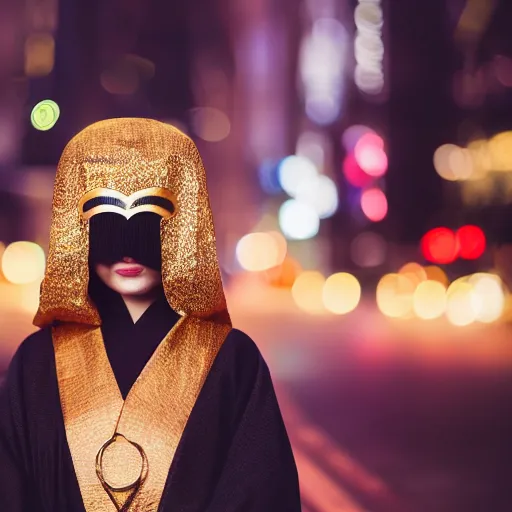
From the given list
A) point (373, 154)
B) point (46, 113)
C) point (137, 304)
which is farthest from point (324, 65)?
point (137, 304)

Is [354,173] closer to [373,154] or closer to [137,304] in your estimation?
[373,154]

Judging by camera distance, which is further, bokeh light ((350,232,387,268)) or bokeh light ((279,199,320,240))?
bokeh light ((279,199,320,240))

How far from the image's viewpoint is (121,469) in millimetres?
2277

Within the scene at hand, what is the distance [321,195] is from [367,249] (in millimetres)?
5349

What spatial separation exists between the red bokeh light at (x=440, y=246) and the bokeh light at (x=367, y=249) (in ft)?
5.18

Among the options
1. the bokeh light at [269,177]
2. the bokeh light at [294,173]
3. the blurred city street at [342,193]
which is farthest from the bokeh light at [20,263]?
the bokeh light at [294,173]

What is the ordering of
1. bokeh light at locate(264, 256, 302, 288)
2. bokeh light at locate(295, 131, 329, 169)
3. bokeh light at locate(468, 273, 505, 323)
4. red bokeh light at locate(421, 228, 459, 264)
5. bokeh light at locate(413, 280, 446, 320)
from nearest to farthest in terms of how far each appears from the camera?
bokeh light at locate(468, 273, 505, 323) → bokeh light at locate(413, 280, 446, 320) → red bokeh light at locate(421, 228, 459, 264) → bokeh light at locate(264, 256, 302, 288) → bokeh light at locate(295, 131, 329, 169)

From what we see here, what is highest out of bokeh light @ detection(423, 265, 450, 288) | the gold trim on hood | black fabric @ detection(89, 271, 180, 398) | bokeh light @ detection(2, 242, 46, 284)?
bokeh light @ detection(2, 242, 46, 284)

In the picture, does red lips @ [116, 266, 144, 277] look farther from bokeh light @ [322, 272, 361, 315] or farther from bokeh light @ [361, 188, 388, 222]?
bokeh light @ [361, 188, 388, 222]

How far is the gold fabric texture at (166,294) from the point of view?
90.3 inches

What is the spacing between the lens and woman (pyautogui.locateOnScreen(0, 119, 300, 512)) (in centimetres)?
228

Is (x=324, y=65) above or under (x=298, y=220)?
under

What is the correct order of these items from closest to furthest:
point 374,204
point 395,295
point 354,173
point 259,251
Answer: point 395,295
point 374,204
point 354,173
point 259,251

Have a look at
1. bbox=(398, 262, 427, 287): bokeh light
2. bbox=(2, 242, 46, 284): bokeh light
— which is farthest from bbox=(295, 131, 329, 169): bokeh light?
bbox=(2, 242, 46, 284): bokeh light
